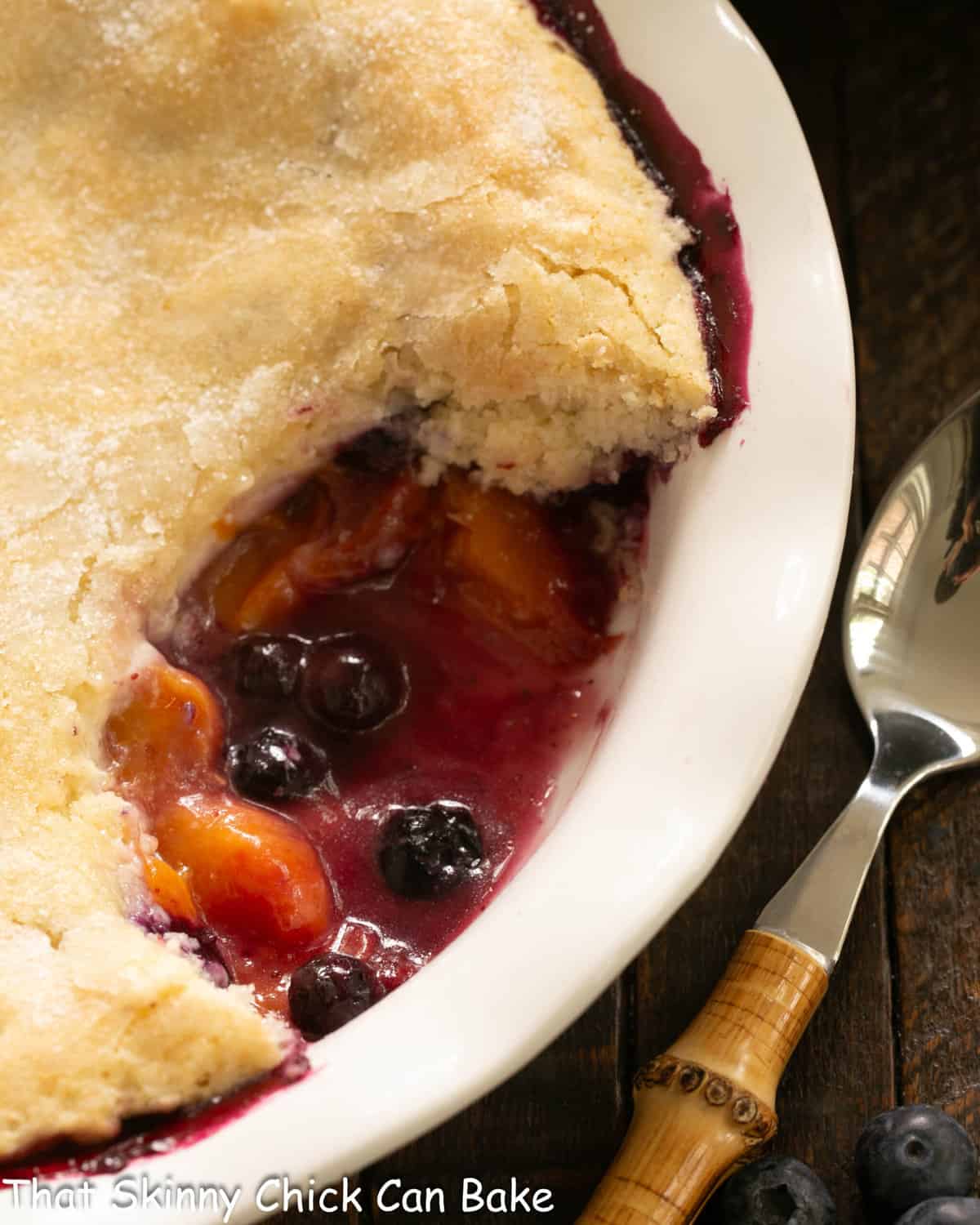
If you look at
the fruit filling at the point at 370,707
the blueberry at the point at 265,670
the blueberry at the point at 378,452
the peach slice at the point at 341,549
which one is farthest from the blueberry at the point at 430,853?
the blueberry at the point at 378,452

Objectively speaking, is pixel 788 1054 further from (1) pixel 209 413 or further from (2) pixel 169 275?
(2) pixel 169 275

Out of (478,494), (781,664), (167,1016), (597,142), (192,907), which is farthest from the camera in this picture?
(478,494)

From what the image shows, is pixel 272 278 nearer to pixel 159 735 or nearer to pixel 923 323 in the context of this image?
pixel 159 735

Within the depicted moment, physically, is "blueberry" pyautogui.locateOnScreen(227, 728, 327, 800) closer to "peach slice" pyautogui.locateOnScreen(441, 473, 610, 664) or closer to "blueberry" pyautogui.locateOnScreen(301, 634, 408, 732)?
"blueberry" pyautogui.locateOnScreen(301, 634, 408, 732)

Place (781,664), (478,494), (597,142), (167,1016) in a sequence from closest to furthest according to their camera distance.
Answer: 1. (167,1016)
2. (781,664)
3. (597,142)
4. (478,494)

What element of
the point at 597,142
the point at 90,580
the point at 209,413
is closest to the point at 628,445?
the point at 597,142

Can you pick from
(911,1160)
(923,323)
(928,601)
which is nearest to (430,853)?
(911,1160)

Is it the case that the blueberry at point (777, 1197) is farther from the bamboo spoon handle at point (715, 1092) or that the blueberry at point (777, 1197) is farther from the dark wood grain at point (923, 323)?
the dark wood grain at point (923, 323)
